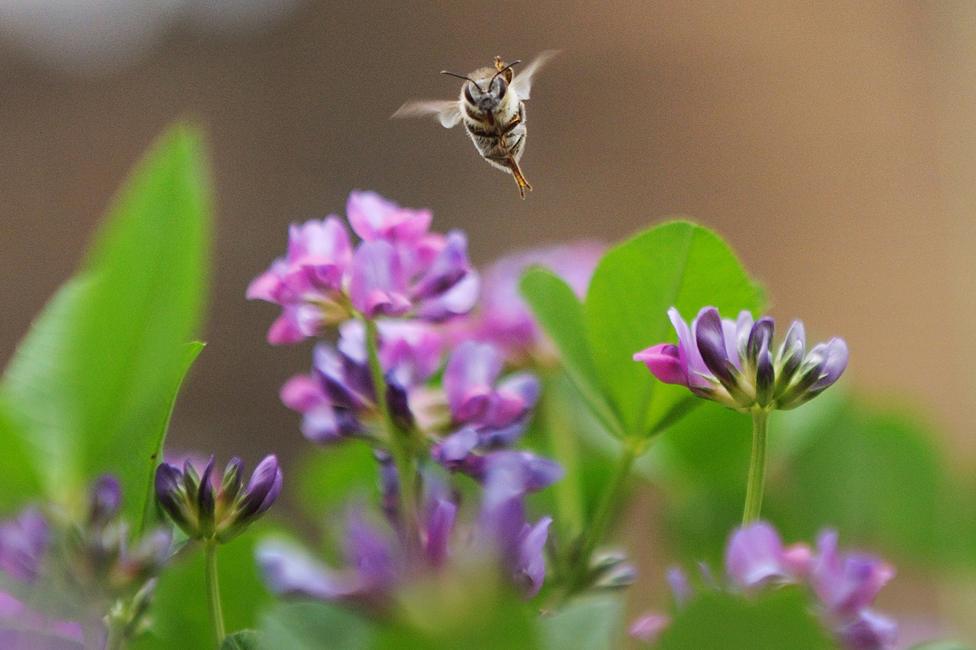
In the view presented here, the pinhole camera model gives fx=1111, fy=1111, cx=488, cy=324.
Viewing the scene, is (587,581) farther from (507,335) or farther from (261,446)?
(261,446)

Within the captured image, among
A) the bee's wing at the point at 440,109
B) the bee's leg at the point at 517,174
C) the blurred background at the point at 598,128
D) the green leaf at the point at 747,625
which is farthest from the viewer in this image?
the blurred background at the point at 598,128

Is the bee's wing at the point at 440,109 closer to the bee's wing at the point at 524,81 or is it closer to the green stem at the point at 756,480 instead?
the bee's wing at the point at 524,81

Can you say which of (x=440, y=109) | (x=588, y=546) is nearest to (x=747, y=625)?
(x=588, y=546)

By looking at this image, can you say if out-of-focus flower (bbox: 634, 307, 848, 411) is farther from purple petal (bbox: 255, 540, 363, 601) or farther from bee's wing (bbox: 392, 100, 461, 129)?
bee's wing (bbox: 392, 100, 461, 129)

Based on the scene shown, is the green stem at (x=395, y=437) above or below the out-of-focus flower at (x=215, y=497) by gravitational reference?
above

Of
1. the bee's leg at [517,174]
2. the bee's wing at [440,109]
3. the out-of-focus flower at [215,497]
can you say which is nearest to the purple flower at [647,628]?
the out-of-focus flower at [215,497]
